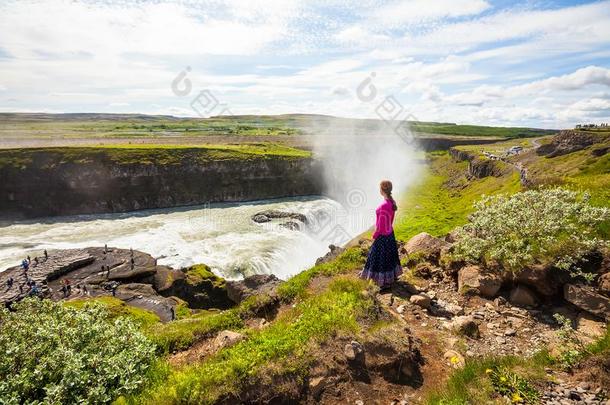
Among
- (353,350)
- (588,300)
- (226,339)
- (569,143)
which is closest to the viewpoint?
(353,350)

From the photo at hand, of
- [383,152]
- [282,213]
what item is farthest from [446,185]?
[282,213]

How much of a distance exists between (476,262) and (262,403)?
8031 millimetres

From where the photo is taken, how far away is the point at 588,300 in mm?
8328

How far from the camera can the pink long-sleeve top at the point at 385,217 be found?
962 cm

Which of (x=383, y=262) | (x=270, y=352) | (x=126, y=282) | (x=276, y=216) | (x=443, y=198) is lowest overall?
(x=126, y=282)

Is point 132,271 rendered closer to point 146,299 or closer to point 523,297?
point 146,299

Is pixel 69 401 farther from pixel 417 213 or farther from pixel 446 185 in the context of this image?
pixel 446 185

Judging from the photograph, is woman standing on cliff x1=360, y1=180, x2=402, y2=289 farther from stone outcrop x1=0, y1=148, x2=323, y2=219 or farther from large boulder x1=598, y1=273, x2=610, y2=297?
stone outcrop x1=0, y1=148, x2=323, y2=219

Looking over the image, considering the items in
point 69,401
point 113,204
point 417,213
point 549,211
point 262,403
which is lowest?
point 113,204

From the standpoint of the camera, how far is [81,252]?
3547cm

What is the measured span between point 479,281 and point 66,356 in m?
10.1

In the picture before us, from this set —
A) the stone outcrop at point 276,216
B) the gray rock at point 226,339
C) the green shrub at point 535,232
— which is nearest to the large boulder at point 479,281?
the green shrub at point 535,232

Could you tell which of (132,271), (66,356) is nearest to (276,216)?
(132,271)

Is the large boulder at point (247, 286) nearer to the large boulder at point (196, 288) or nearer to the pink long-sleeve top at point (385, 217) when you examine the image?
the large boulder at point (196, 288)
